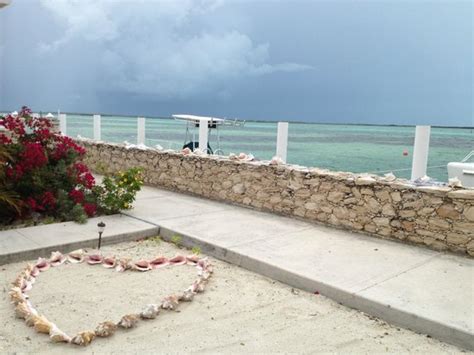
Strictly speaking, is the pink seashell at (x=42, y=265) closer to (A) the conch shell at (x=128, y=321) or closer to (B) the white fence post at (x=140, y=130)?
(A) the conch shell at (x=128, y=321)

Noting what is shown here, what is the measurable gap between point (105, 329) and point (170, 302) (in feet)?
2.26

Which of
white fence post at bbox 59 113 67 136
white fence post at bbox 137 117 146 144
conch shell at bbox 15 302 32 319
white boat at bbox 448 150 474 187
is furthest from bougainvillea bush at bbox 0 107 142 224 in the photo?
white fence post at bbox 59 113 67 136

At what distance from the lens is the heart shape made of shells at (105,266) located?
11.6 ft

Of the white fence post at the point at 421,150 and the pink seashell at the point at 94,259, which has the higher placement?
the white fence post at the point at 421,150

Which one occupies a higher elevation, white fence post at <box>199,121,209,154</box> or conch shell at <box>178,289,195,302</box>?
white fence post at <box>199,121,209,154</box>

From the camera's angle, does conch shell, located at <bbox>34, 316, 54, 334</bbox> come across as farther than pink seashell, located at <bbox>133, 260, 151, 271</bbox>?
No

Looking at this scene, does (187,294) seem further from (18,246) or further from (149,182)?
(149,182)

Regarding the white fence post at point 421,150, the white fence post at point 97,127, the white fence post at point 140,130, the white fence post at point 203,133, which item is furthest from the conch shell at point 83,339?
the white fence post at point 97,127

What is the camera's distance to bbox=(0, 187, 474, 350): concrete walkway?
3.96m

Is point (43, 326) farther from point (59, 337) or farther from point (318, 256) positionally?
point (318, 256)

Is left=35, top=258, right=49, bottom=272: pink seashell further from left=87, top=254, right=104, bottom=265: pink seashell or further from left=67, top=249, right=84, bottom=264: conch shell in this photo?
left=87, top=254, right=104, bottom=265: pink seashell

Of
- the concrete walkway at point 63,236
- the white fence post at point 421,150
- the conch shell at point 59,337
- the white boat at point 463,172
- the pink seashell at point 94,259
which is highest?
the white fence post at point 421,150

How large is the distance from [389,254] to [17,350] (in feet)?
13.1

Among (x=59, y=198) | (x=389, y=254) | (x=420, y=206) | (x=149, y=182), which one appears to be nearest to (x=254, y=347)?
(x=389, y=254)
